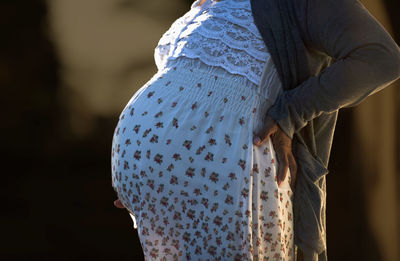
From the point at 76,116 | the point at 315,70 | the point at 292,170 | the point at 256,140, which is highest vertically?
the point at 315,70

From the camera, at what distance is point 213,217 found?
140 centimetres

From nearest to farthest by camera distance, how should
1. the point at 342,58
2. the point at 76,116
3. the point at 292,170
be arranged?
the point at 342,58, the point at 292,170, the point at 76,116

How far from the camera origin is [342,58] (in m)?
1.40

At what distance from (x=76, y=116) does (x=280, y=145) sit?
1.74 meters

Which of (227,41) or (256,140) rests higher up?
(227,41)

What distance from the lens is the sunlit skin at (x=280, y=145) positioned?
1.44 meters

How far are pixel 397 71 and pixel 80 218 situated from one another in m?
2.08

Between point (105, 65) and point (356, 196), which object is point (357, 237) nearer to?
point (356, 196)

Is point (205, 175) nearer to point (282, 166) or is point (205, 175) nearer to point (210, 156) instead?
point (210, 156)

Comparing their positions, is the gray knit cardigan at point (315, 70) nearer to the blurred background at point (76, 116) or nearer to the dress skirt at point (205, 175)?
the dress skirt at point (205, 175)

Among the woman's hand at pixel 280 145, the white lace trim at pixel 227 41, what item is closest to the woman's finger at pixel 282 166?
the woman's hand at pixel 280 145

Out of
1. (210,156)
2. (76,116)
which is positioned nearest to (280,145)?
(210,156)

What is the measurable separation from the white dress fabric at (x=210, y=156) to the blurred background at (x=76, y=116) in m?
1.57

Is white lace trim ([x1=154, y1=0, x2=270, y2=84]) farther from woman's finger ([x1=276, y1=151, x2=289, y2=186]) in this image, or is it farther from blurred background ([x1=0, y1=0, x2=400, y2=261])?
blurred background ([x1=0, y1=0, x2=400, y2=261])
